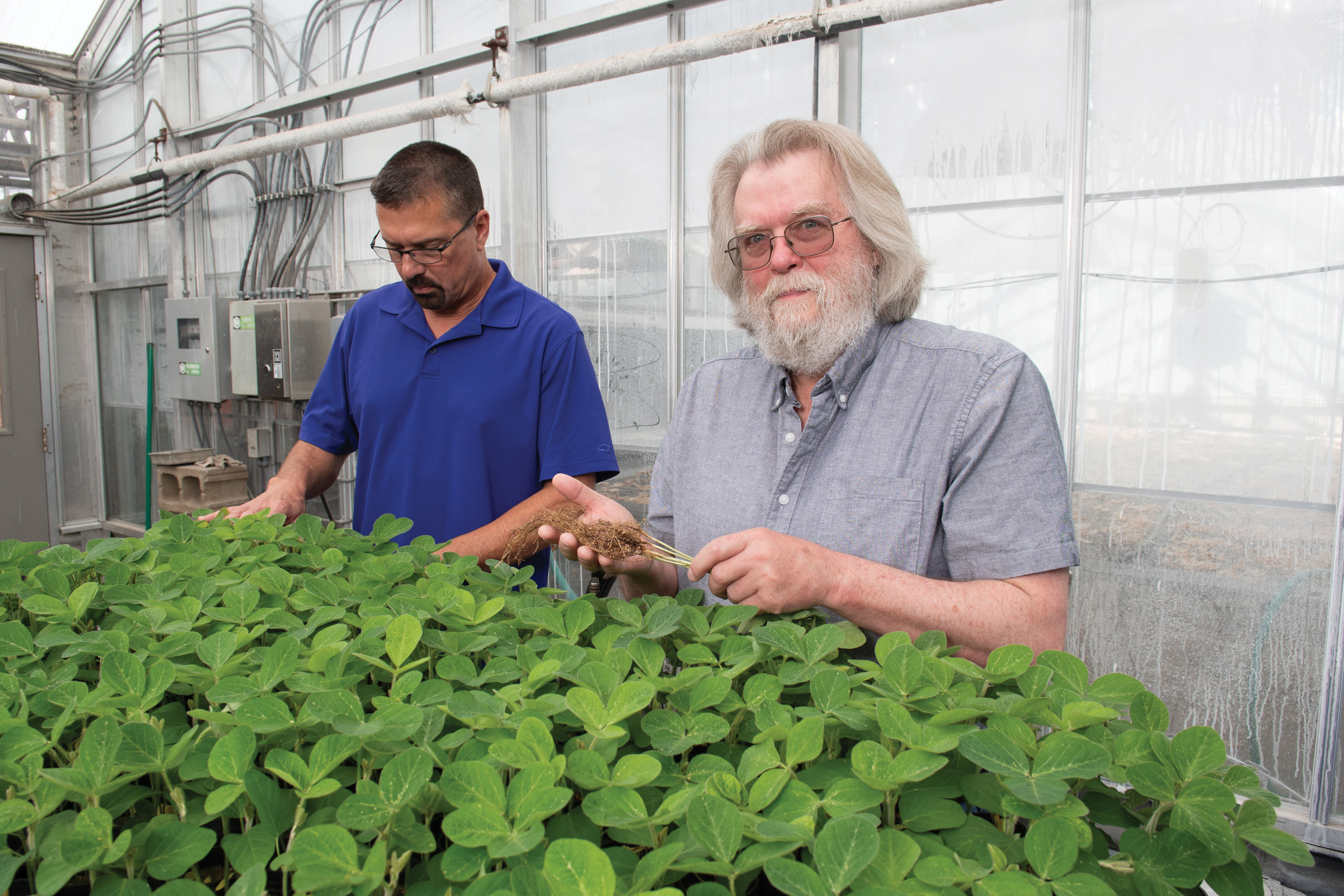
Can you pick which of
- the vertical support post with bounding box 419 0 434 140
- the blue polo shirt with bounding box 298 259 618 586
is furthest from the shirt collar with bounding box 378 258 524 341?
the vertical support post with bounding box 419 0 434 140

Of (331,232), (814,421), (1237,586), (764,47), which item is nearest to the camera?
(814,421)

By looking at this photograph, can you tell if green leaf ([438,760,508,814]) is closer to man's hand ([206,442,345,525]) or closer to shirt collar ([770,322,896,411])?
shirt collar ([770,322,896,411])

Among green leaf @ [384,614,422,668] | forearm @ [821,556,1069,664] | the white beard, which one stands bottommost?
forearm @ [821,556,1069,664]

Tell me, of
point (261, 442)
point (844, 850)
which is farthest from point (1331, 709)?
point (261, 442)

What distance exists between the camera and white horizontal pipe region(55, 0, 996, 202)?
2.41 m

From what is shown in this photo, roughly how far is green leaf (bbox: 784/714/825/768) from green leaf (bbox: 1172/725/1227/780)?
21 centimetres

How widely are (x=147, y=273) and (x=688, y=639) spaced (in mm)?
6113

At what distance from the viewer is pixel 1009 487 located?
3.48ft

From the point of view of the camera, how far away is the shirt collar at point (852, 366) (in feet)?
3.97

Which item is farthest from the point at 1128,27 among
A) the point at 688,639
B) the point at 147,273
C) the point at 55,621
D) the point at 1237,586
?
the point at 147,273

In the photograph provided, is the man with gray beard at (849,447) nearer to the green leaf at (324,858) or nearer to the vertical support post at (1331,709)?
the green leaf at (324,858)

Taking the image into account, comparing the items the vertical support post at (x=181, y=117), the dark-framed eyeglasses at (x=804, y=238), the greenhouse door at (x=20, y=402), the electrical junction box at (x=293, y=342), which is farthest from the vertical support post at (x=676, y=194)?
the greenhouse door at (x=20, y=402)

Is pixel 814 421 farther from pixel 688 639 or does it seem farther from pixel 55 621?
pixel 55 621

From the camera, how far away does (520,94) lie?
3207 millimetres
